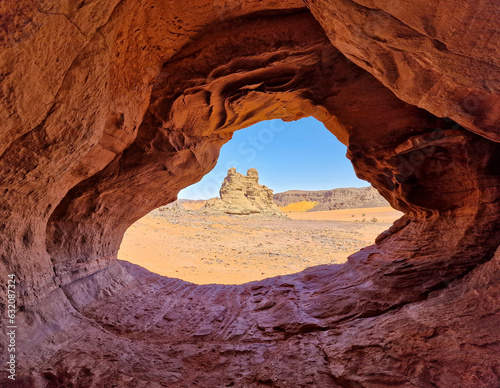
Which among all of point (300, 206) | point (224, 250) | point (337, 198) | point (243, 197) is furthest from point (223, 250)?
point (300, 206)

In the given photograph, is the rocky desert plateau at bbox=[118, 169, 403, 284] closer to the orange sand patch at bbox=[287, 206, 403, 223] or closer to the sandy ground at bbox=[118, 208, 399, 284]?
Result: the sandy ground at bbox=[118, 208, 399, 284]

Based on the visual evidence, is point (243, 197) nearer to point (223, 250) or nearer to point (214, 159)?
point (223, 250)

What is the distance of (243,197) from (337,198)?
179 ft

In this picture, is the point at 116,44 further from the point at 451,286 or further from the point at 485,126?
the point at 451,286

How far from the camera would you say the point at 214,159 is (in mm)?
5543

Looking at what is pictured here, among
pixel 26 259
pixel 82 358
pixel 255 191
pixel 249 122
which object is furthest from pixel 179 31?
pixel 255 191

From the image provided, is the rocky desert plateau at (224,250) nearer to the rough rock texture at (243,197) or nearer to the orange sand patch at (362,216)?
the rough rock texture at (243,197)

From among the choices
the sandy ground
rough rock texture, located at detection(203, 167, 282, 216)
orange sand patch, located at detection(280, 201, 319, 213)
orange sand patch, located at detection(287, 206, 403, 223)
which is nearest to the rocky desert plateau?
the sandy ground

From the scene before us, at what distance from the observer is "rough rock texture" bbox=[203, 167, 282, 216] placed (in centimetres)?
3506

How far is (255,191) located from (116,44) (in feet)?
122

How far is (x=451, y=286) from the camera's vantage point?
288 cm

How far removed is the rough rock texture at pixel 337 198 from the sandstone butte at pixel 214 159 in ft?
216

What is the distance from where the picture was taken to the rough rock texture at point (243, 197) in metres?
35.1

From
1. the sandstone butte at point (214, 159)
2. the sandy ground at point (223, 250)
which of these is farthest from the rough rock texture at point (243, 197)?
the sandstone butte at point (214, 159)
